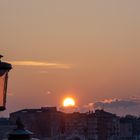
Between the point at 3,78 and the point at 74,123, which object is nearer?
the point at 3,78

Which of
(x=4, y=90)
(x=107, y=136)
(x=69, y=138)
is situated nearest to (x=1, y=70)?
(x=4, y=90)

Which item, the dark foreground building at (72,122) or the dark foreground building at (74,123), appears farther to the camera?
the dark foreground building at (72,122)

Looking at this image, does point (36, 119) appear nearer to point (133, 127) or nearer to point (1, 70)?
point (133, 127)

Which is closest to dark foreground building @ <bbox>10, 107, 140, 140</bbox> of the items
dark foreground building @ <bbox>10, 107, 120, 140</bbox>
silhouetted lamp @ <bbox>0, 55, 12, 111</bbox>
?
dark foreground building @ <bbox>10, 107, 120, 140</bbox>

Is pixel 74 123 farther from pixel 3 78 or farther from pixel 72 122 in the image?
pixel 3 78

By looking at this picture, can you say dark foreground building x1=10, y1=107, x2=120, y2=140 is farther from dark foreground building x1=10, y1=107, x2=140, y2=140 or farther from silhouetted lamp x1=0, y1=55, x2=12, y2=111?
silhouetted lamp x1=0, y1=55, x2=12, y2=111

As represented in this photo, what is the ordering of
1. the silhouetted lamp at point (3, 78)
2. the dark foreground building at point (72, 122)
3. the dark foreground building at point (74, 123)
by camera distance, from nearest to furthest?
the silhouetted lamp at point (3, 78) < the dark foreground building at point (74, 123) < the dark foreground building at point (72, 122)

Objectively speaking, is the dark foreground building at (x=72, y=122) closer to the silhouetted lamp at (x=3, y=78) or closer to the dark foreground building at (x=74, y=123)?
the dark foreground building at (x=74, y=123)

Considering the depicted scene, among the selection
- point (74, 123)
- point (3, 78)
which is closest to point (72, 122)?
point (74, 123)

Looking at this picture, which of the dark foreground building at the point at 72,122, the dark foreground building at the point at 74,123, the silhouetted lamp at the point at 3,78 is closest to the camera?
the silhouetted lamp at the point at 3,78

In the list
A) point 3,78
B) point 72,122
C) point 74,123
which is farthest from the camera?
point 74,123

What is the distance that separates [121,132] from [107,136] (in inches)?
638

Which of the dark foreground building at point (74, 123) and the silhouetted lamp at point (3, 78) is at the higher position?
the dark foreground building at point (74, 123)

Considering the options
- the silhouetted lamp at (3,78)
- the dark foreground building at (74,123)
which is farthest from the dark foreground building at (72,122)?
the silhouetted lamp at (3,78)
